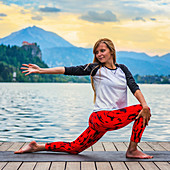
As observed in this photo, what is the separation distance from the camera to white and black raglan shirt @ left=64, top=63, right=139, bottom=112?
427cm

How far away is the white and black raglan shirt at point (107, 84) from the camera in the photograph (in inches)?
168

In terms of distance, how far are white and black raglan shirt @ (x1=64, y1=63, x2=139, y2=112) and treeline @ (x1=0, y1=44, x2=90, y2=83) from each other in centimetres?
14907

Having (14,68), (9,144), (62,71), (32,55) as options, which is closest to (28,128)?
(9,144)

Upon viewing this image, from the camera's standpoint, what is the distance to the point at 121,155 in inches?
192

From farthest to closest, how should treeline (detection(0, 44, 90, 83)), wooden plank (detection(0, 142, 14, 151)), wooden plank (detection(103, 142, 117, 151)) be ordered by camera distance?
treeline (detection(0, 44, 90, 83))
wooden plank (detection(103, 142, 117, 151))
wooden plank (detection(0, 142, 14, 151))

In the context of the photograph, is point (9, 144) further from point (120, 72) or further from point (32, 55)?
point (32, 55)

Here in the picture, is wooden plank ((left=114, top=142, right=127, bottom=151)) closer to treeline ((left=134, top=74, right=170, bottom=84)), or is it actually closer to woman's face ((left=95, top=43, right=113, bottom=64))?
woman's face ((left=95, top=43, right=113, bottom=64))

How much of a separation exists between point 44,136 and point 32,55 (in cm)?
18958

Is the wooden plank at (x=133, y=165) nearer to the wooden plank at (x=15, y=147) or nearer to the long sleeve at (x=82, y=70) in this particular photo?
the long sleeve at (x=82, y=70)

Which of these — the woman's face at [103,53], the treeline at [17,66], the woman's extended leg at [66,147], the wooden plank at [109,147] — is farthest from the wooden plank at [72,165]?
the treeline at [17,66]

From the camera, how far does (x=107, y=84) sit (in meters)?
4.28

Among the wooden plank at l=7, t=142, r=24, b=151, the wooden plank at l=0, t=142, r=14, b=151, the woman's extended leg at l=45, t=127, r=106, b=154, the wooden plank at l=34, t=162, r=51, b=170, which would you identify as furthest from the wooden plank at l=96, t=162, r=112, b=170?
the wooden plank at l=0, t=142, r=14, b=151

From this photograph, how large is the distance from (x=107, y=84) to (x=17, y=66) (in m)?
167

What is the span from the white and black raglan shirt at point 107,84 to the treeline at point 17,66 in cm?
14907
